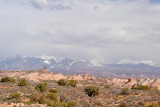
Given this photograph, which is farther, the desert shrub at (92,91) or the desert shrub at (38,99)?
the desert shrub at (92,91)

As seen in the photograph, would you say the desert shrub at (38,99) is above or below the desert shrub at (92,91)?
above

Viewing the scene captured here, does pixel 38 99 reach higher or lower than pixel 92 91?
higher

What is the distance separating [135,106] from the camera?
70.5 ft

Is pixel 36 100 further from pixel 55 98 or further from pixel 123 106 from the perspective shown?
pixel 123 106

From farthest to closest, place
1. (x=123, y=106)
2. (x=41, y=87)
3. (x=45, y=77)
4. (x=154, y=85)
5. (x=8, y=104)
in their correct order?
1. (x=45, y=77)
2. (x=154, y=85)
3. (x=41, y=87)
4. (x=123, y=106)
5. (x=8, y=104)

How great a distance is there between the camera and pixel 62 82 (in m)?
47.3

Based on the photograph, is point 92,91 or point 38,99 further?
point 92,91

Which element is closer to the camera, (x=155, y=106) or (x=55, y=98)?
(x=155, y=106)

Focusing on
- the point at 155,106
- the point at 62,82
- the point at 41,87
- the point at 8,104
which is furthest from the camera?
the point at 62,82

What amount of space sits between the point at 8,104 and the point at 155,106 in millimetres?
14861

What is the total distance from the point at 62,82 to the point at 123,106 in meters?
28.0

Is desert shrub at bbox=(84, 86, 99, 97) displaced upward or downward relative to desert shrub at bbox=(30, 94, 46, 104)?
downward

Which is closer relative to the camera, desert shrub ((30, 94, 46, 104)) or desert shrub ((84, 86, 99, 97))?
desert shrub ((30, 94, 46, 104))

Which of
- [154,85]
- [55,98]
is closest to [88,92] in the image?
[55,98]
